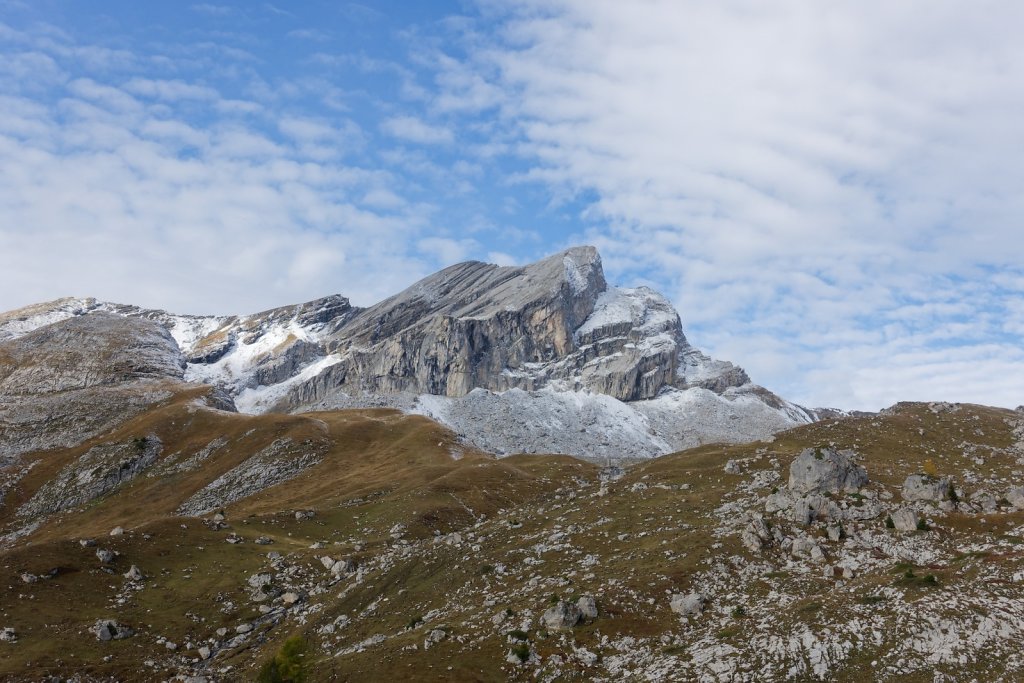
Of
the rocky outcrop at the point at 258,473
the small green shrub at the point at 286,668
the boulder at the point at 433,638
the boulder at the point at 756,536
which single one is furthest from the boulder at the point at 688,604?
the rocky outcrop at the point at 258,473

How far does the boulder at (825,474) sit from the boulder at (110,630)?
64.6 meters

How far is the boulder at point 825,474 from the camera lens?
65938 millimetres

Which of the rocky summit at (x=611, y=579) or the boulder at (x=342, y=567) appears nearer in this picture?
the rocky summit at (x=611, y=579)

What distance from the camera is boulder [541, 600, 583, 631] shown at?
5203cm

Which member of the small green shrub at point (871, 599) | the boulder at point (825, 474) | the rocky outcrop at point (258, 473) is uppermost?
the rocky outcrop at point (258, 473)

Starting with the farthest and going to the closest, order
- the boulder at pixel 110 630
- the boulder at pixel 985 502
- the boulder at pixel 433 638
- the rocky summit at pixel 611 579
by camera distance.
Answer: the boulder at pixel 110 630
the boulder at pixel 985 502
the boulder at pixel 433 638
the rocky summit at pixel 611 579

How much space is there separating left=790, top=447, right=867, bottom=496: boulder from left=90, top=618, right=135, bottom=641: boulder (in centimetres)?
6459

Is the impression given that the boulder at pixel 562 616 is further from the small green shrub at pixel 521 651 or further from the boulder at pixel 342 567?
the boulder at pixel 342 567

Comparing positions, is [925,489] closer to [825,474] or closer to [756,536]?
[825,474]

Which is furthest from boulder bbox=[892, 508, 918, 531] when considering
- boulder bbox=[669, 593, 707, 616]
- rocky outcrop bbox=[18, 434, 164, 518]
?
rocky outcrop bbox=[18, 434, 164, 518]

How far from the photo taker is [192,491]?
13525cm

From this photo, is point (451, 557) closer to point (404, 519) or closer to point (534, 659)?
point (534, 659)

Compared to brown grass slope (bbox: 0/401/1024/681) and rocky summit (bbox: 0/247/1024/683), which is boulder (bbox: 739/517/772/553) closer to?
rocky summit (bbox: 0/247/1024/683)

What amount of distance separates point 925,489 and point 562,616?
115ft
